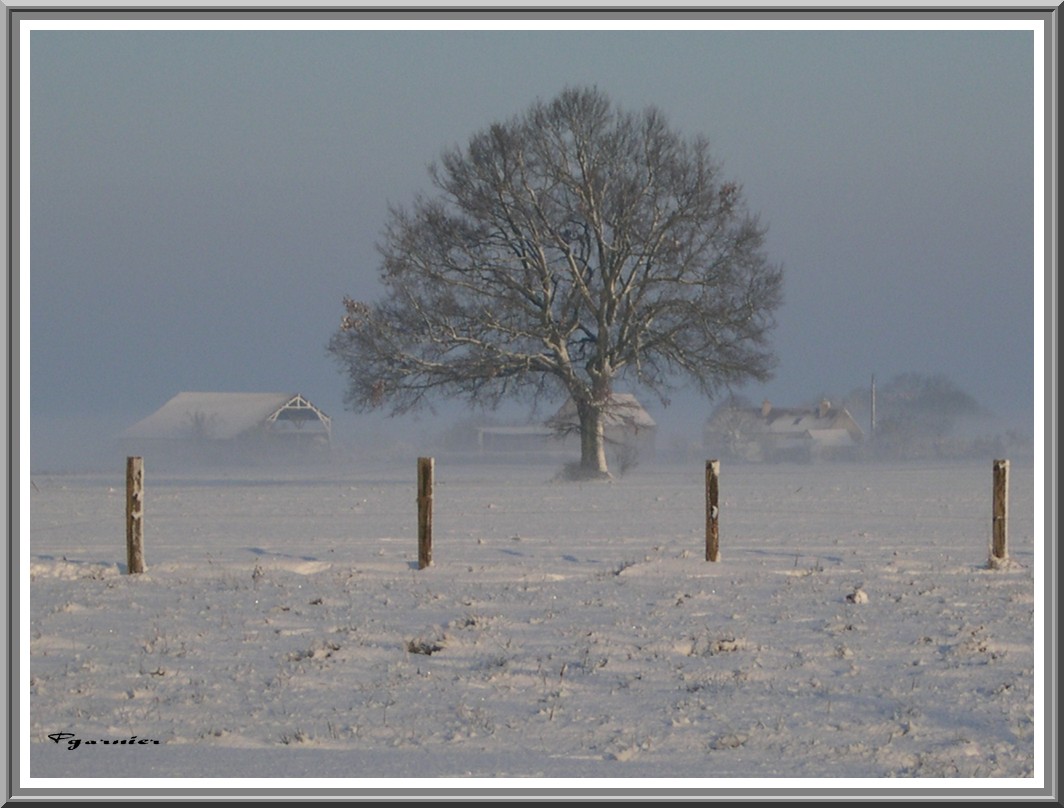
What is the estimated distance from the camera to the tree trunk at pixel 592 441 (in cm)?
3853

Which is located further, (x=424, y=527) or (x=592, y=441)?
(x=592, y=441)

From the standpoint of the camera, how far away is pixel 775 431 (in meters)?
104

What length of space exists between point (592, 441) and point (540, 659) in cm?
2776

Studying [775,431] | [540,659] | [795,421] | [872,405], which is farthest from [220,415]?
[540,659]

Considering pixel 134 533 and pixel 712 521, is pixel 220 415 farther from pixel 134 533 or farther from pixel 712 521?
pixel 712 521

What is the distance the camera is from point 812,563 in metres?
16.1

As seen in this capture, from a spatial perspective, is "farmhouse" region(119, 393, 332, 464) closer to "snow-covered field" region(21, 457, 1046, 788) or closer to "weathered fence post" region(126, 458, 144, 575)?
"snow-covered field" region(21, 457, 1046, 788)

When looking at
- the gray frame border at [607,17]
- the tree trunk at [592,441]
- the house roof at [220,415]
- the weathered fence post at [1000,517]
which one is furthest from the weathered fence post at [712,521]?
the house roof at [220,415]

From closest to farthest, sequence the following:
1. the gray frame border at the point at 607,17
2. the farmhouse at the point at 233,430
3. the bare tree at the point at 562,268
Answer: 1. the gray frame border at the point at 607,17
2. the bare tree at the point at 562,268
3. the farmhouse at the point at 233,430

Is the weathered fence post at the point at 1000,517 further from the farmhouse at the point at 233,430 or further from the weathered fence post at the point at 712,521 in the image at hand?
the farmhouse at the point at 233,430

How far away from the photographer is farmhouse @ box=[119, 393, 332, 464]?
8869 cm

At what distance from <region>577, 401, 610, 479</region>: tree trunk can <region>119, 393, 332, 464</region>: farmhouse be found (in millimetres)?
51210

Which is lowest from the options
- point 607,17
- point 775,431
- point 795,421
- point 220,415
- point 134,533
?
point 775,431
